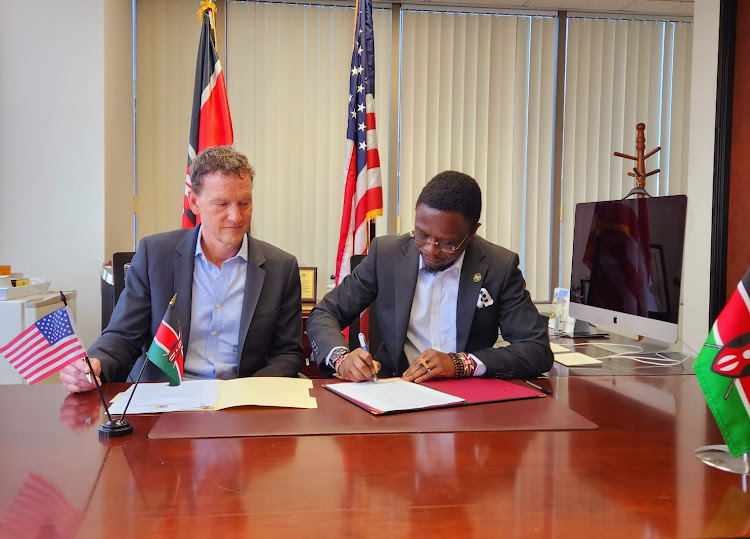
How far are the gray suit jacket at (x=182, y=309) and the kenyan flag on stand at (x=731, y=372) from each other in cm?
130

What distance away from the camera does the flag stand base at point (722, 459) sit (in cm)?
112

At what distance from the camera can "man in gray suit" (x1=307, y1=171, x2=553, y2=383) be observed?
76.3 inches

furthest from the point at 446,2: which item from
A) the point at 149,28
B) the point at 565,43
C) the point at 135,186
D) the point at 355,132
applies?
the point at 135,186

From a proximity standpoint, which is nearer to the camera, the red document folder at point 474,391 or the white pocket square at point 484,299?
the red document folder at point 474,391

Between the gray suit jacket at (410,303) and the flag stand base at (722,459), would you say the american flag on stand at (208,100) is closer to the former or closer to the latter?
the gray suit jacket at (410,303)

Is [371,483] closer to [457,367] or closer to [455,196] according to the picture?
[457,367]

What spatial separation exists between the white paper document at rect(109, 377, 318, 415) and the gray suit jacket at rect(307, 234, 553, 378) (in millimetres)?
288

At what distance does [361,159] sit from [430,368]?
2603 mm

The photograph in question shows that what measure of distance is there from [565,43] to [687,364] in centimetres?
333

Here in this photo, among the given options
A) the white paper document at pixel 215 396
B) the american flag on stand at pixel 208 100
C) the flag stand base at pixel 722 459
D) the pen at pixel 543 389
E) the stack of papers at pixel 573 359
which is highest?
the american flag on stand at pixel 208 100

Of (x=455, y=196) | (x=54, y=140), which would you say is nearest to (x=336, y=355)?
(x=455, y=196)

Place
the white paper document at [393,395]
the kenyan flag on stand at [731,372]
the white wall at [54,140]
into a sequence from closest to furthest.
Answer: the kenyan flag on stand at [731,372] < the white paper document at [393,395] < the white wall at [54,140]

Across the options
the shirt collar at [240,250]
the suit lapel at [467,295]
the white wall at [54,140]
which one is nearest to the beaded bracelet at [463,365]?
the suit lapel at [467,295]

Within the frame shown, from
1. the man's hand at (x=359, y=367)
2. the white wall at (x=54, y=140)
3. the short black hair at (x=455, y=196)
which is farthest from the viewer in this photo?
the white wall at (x=54, y=140)
